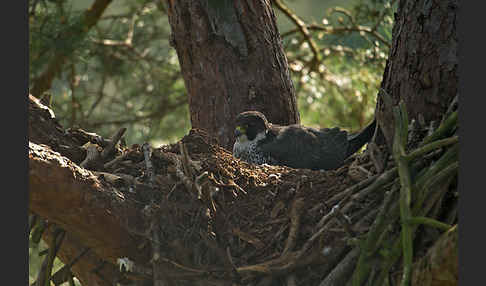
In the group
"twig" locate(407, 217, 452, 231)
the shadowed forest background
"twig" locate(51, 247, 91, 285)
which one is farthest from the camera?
the shadowed forest background

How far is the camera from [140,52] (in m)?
5.28

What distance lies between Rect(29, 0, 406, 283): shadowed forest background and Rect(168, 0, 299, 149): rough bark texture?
1112mm

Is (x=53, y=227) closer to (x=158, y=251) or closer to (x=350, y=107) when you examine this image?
(x=158, y=251)

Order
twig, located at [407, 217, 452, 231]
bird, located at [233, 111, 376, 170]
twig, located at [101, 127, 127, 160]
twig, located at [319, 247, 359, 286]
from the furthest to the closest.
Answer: bird, located at [233, 111, 376, 170] → twig, located at [101, 127, 127, 160] → twig, located at [319, 247, 359, 286] → twig, located at [407, 217, 452, 231]

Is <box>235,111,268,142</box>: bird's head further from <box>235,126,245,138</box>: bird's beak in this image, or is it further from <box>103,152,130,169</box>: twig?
<box>103,152,130,169</box>: twig

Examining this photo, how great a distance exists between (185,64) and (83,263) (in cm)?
139

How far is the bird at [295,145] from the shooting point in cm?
324

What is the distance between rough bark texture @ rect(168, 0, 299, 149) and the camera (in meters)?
2.97

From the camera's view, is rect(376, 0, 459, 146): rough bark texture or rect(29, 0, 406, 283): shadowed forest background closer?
rect(376, 0, 459, 146): rough bark texture

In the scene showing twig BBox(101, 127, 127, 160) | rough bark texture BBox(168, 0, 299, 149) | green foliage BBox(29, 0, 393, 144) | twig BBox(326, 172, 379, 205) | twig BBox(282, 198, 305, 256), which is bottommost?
twig BBox(282, 198, 305, 256)

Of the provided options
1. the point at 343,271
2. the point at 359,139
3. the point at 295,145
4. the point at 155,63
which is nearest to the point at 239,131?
the point at 295,145

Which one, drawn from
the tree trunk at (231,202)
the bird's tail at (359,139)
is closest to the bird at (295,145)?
the bird's tail at (359,139)

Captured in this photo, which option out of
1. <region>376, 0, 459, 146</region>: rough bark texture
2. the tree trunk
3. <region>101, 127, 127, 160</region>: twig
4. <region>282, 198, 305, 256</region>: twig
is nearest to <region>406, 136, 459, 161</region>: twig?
the tree trunk

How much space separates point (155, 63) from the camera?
532 cm
